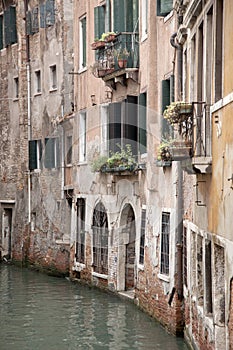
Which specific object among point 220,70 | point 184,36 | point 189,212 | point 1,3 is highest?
point 1,3

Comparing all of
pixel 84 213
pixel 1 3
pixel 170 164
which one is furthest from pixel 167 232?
pixel 1 3

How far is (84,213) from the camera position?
2362cm

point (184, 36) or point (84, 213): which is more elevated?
point (184, 36)

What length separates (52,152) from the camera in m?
26.6

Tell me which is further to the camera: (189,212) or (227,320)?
(189,212)

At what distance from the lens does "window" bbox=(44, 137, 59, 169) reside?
26.2 meters

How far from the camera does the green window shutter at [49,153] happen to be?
26.4 metres

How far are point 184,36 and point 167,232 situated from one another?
3341 millimetres

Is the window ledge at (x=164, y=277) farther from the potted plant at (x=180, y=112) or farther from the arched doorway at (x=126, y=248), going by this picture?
the arched doorway at (x=126, y=248)

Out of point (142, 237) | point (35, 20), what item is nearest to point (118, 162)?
point (142, 237)

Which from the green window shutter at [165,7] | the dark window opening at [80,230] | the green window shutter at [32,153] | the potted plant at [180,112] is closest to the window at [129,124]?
the green window shutter at [165,7]

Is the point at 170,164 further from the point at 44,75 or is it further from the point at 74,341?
the point at 44,75

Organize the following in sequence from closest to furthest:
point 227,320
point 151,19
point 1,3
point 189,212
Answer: point 227,320 < point 189,212 < point 151,19 < point 1,3

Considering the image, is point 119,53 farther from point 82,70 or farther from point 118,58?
point 82,70
